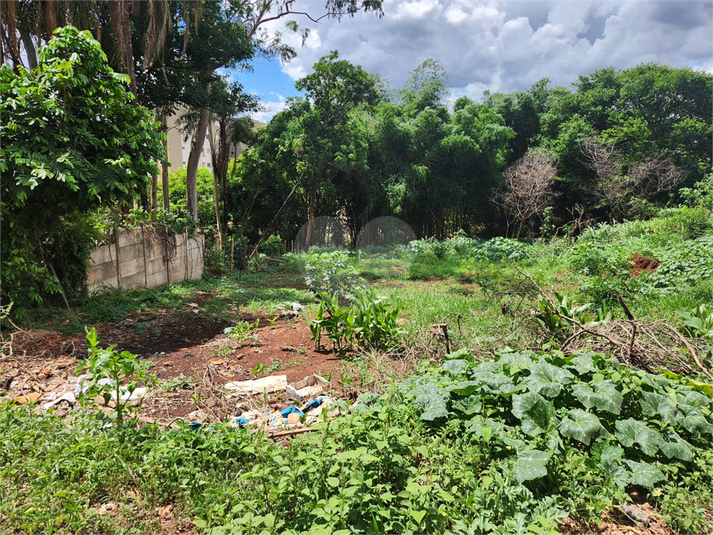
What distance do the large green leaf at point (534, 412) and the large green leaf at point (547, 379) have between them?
48mm

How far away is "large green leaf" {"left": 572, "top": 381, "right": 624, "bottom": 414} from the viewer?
2010 millimetres

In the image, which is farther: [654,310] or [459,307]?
[459,307]

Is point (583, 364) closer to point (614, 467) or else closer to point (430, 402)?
point (614, 467)

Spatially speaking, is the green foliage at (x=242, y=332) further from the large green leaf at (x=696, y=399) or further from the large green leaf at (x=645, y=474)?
the large green leaf at (x=696, y=399)

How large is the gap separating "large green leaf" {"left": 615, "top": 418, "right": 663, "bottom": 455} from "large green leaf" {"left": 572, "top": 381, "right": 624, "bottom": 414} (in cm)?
7

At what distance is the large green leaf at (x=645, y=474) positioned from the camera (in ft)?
5.87

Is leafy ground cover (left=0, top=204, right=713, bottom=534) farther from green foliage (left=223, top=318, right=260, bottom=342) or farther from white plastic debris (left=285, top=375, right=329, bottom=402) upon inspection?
green foliage (left=223, top=318, right=260, bottom=342)

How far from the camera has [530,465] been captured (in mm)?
1778

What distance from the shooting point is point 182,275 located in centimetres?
836

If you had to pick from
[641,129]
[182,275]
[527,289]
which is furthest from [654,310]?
[641,129]

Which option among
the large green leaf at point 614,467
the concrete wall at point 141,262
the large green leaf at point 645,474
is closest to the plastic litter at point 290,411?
the large green leaf at point 614,467

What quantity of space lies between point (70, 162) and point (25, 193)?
0.51 metres

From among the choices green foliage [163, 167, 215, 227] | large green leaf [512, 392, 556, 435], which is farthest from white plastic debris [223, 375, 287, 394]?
green foliage [163, 167, 215, 227]

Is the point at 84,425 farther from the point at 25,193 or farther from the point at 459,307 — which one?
the point at 459,307
